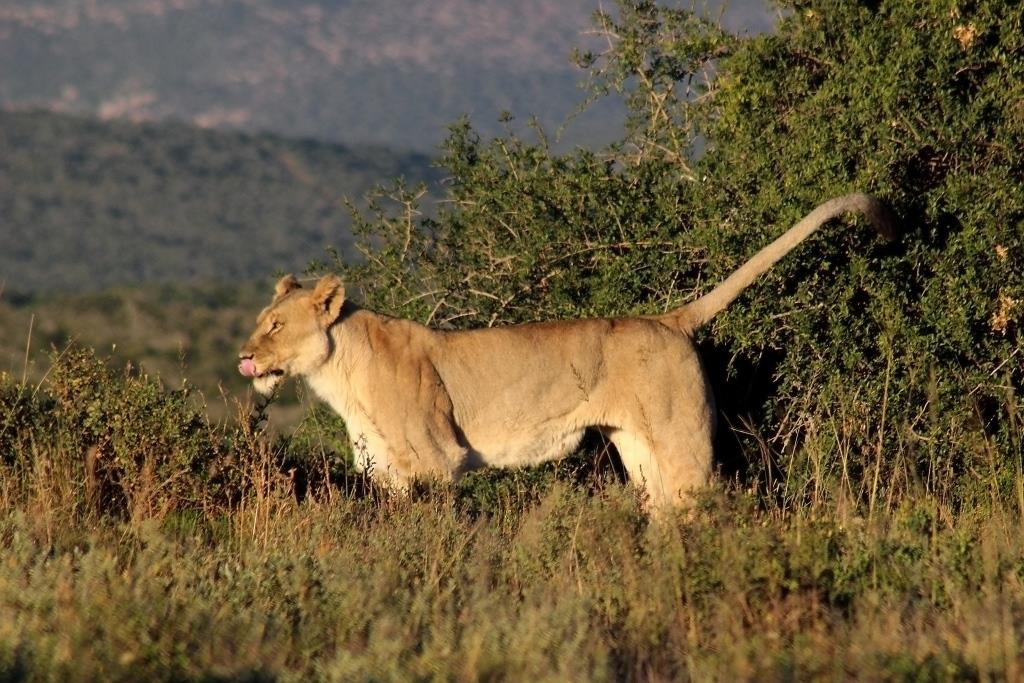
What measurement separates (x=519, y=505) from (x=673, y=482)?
1.40 m

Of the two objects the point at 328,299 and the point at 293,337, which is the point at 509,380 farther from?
the point at 293,337

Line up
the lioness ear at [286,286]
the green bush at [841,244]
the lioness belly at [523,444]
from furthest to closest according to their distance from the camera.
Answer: the lioness ear at [286,286] → the green bush at [841,244] → the lioness belly at [523,444]

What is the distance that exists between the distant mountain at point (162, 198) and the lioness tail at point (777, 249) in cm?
12136

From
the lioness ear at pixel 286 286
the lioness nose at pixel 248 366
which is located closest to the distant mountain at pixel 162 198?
the lioness ear at pixel 286 286

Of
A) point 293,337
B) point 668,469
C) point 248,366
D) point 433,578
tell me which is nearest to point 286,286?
point 293,337

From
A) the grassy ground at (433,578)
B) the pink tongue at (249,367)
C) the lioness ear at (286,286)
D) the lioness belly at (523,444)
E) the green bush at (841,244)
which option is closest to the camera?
the grassy ground at (433,578)

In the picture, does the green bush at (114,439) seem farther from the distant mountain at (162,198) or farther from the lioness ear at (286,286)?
the distant mountain at (162,198)

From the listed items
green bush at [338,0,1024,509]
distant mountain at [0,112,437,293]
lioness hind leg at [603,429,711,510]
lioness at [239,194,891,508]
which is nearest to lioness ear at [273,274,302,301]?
lioness at [239,194,891,508]

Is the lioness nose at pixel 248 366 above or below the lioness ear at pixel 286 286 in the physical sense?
below

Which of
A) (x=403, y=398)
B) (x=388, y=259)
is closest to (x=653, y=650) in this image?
(x=403, y=398)

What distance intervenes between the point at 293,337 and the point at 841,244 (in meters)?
3.69

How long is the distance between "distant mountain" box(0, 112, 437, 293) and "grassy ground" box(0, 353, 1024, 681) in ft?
398

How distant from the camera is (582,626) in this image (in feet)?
20.1

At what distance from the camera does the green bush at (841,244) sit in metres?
10.0
